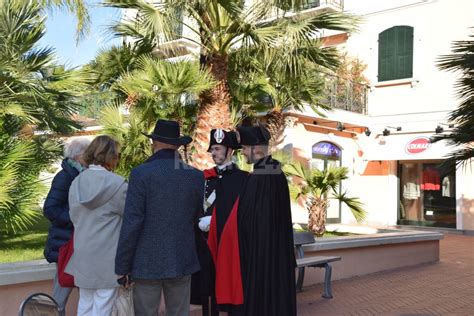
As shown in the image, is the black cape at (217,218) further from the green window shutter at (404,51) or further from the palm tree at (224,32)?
the green window shutter at (404,51)

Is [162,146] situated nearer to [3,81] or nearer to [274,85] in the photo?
[3,81]

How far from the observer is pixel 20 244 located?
7.80m

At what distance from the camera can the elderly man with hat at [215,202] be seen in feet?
13.9

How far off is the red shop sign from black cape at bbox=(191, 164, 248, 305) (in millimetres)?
16807

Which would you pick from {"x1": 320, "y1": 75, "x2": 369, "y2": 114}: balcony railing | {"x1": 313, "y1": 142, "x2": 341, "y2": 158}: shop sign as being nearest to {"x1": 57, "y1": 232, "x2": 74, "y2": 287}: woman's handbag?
{"x1": 320, "y1": 75, "x2": 369, "y2": 114}: balcony railing

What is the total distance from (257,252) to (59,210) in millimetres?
1526

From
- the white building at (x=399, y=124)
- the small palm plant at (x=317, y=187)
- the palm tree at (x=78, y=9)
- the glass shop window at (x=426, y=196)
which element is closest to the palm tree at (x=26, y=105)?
the palm tree at (x=78, y=9)

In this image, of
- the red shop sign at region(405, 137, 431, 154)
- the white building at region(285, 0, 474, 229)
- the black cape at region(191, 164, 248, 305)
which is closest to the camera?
the black cape at region(191, 164, 248, 305)

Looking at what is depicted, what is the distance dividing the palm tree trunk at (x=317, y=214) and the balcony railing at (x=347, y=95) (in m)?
8.67

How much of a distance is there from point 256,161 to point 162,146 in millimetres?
810

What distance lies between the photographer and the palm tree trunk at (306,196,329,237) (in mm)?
11234

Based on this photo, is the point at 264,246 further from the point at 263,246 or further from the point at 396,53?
the point at 396,53

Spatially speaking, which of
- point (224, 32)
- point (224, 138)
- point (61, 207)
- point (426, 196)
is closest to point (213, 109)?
point (224, 32)

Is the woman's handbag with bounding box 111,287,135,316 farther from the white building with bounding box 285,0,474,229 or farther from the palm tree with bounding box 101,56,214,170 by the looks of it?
the white building with bounding box 285,0,474,229
